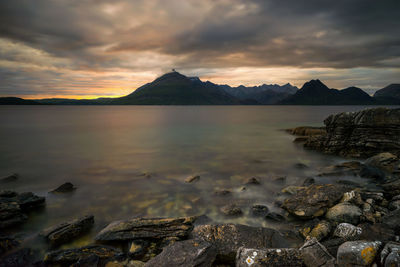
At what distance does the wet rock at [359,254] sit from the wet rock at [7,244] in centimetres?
893

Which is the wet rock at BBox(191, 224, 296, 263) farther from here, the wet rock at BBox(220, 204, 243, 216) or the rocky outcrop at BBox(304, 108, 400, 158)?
the rocky outcrop at BBox(304, 108, 400, 158)

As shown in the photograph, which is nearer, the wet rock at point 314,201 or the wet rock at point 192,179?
the wet rock at point 314,201

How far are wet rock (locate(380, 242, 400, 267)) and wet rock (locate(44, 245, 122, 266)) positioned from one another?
6.21 m

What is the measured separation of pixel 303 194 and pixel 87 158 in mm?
18651

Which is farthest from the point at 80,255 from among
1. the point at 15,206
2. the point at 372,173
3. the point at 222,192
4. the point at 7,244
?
the point at 372,173

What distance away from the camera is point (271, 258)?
14.7ft

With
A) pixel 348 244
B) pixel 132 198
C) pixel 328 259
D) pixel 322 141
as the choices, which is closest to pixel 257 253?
pixel 328 259

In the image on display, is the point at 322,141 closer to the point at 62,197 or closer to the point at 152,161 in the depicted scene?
the point at 152,161

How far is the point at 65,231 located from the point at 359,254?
8.18m

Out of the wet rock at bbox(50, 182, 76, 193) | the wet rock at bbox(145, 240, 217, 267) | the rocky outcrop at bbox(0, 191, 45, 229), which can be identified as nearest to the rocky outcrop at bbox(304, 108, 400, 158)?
the wet rock at bbox(145, 240, 217, 267)

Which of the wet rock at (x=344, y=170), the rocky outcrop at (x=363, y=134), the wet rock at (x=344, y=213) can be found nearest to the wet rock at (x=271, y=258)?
the wet rock at (x=344, y=213)

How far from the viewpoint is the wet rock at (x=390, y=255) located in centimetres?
383

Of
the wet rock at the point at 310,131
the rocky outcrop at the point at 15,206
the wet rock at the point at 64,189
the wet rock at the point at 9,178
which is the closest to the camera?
the rocky outcrop at the point at 15,206

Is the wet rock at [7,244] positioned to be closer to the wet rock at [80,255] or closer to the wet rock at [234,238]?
the wet rock at [80,255]
